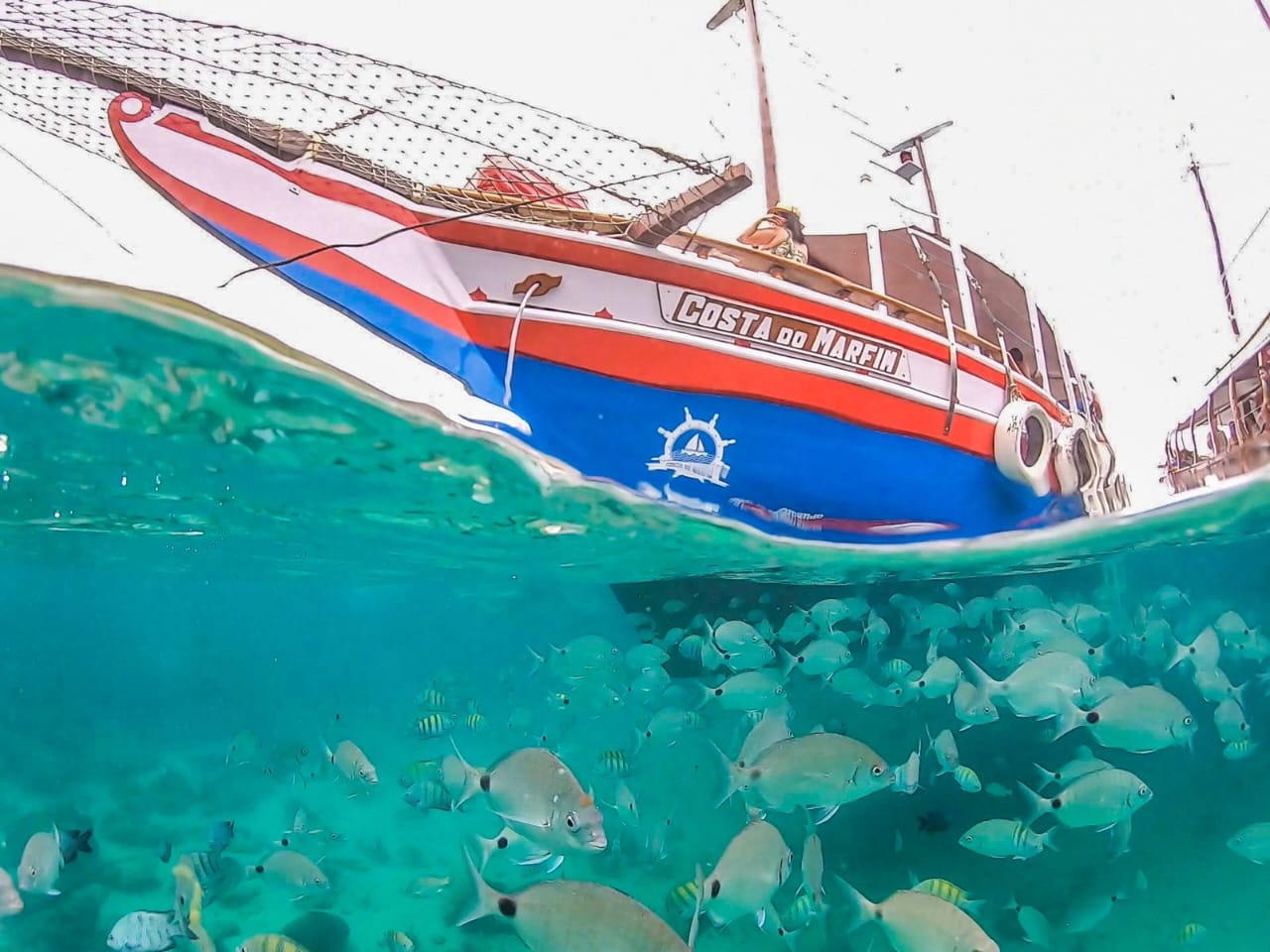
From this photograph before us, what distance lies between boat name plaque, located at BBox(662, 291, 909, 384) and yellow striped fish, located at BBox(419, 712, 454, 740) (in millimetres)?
3446

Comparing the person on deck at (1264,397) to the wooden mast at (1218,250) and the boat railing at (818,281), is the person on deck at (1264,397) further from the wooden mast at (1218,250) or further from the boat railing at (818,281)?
the boat railing at (818,281)

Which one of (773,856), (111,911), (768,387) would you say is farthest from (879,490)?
(111,911)

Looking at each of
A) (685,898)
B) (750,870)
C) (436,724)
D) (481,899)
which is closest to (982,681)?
(750,870)

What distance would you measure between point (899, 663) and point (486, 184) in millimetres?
4774

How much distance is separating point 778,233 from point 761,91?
44.2 inches

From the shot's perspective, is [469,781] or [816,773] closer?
[816,773]

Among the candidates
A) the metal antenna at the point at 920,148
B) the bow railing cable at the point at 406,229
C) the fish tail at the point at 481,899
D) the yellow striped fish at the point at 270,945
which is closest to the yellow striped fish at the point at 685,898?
the fish tail at the point at 481,899

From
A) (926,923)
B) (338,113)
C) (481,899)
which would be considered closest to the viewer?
(481,899)

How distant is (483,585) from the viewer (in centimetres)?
1506

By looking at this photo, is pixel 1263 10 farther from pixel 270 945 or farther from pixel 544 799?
pixel 270 945

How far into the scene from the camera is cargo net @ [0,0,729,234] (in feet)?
17.3

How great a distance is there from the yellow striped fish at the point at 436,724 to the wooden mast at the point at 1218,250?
7.61m

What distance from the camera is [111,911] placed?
305 inches

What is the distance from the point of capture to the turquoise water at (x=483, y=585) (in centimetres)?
612
